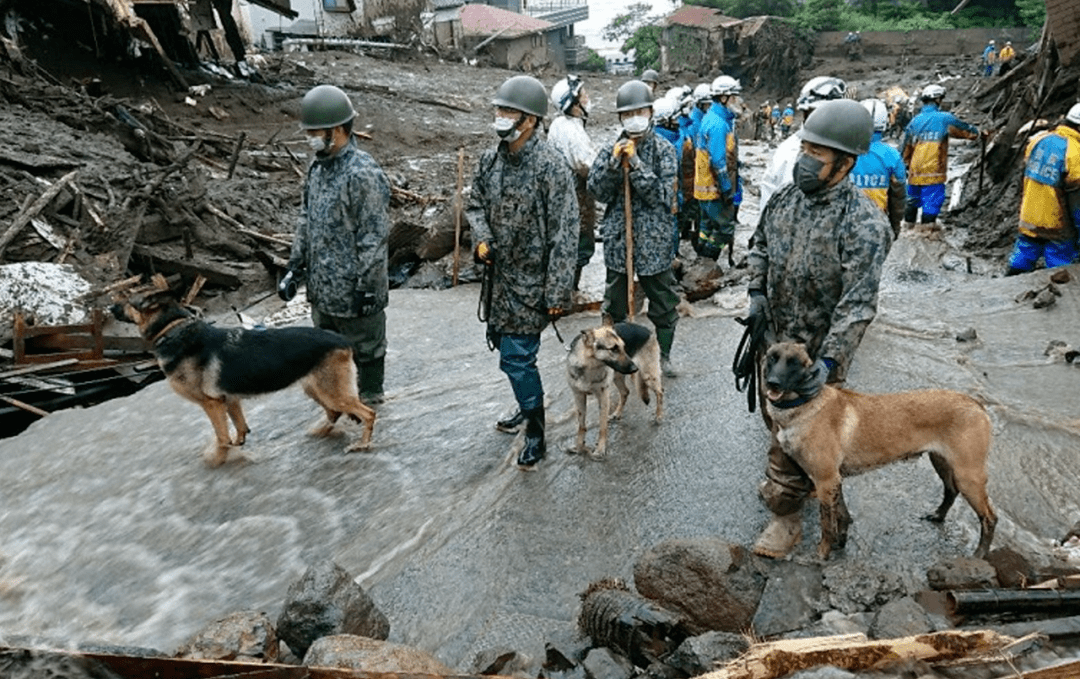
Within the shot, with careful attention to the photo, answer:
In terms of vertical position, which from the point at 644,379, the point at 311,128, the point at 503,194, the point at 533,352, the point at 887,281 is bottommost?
the point at 887,281

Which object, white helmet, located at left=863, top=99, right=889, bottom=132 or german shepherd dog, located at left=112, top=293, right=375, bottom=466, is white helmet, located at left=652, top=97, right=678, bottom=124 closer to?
white helmet, located at left=863, top=99, right=889, bottom=132

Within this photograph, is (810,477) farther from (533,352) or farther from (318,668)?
(318,668)

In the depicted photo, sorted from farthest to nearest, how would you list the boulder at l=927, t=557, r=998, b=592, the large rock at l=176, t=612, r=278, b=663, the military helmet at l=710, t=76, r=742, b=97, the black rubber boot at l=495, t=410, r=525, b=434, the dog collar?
the military helmet at l=710, t=76, r=742, b=97 → the black rubber boot at l=495, t=410, r=525, b=434 → the dog collar → the boulder at l=927, t=557, r=998, b=592 → the large rock at l=176, t=612, r=278, b=663

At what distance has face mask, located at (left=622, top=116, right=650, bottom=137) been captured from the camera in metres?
5.96

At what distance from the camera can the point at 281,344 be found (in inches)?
204

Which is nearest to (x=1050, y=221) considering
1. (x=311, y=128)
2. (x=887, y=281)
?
(x=887, y=281)

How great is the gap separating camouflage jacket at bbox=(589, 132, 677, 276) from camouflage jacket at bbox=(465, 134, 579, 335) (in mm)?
1180

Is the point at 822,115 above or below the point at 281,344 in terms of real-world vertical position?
above

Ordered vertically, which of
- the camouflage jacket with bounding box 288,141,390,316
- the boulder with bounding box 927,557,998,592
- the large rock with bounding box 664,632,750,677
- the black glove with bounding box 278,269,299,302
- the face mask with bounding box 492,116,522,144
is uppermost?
the face mask with bounding box 492,116,522,144

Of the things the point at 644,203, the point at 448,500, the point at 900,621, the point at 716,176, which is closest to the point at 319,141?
the point at 644,203

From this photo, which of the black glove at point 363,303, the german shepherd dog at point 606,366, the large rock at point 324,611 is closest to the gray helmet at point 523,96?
the german shepherd dog at point 606,366

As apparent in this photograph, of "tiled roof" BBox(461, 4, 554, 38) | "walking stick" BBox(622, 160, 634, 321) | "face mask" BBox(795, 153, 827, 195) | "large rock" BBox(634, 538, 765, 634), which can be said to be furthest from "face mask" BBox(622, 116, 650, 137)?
"tiled roof" BBox(461, 4, 554, 38)

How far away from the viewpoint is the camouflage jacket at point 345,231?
534 centimetres

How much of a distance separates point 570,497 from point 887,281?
6.18m
